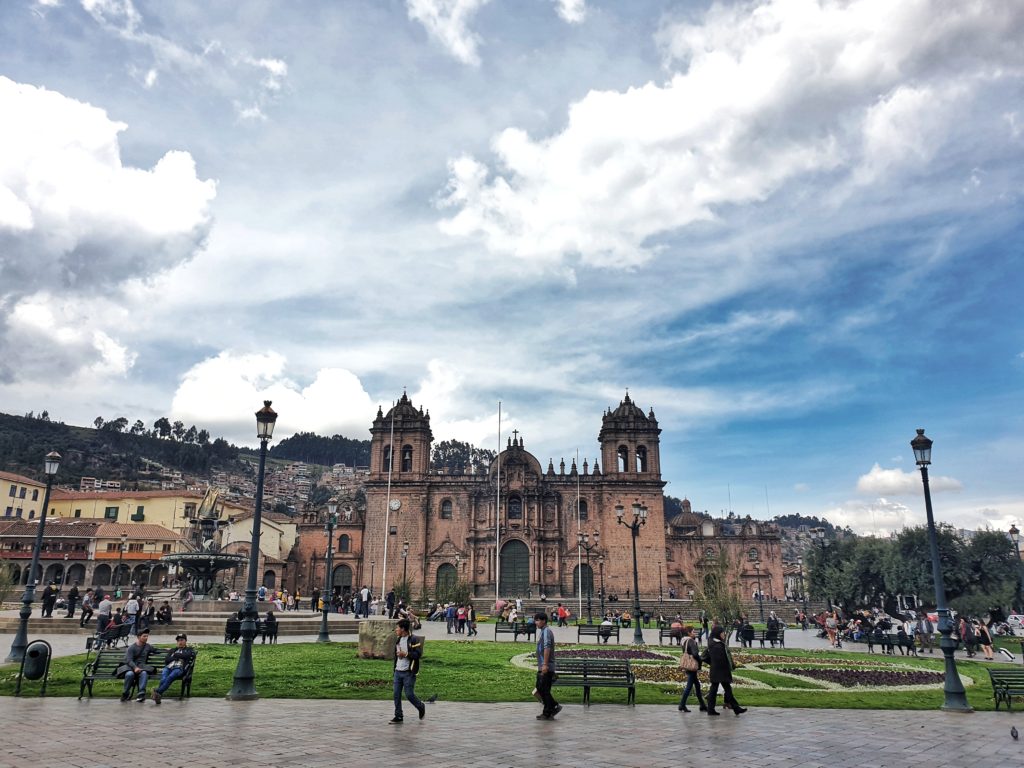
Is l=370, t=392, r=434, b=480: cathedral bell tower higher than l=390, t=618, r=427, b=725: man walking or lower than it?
higher

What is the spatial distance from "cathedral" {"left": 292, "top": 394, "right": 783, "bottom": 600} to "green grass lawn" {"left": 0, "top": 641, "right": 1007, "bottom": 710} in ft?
111

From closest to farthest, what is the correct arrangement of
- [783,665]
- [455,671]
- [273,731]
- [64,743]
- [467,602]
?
[64,743] < [273,731] < [455,671] < [783,665] < [467,602]

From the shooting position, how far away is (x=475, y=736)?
8758 millimetres

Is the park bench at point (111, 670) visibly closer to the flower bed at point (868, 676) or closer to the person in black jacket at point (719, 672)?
the person in black jacket at point (719, 672)

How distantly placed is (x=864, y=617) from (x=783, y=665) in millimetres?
14916

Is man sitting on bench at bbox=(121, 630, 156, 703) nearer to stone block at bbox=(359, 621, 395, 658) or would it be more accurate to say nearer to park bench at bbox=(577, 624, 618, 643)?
stone block at bbox=(359, 621, 395, 658)

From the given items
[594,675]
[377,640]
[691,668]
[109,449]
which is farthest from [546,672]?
[109,449]

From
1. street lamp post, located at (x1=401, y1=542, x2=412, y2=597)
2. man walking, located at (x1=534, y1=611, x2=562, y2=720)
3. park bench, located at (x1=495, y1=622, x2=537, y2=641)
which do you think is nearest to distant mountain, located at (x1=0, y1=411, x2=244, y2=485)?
street lamp post, located at (x1=401, y1=542, x2=412, y2=597)

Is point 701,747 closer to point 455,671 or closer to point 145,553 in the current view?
point 455,671

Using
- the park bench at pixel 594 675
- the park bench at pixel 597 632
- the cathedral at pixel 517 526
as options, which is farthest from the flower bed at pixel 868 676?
the cathedral at pixel 517 526

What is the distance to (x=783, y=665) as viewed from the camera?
18.2 metres

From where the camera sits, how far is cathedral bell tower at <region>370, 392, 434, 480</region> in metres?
56.7

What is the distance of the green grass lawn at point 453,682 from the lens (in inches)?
472

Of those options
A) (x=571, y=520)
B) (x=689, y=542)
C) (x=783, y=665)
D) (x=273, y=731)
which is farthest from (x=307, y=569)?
(x=273, y=731)
